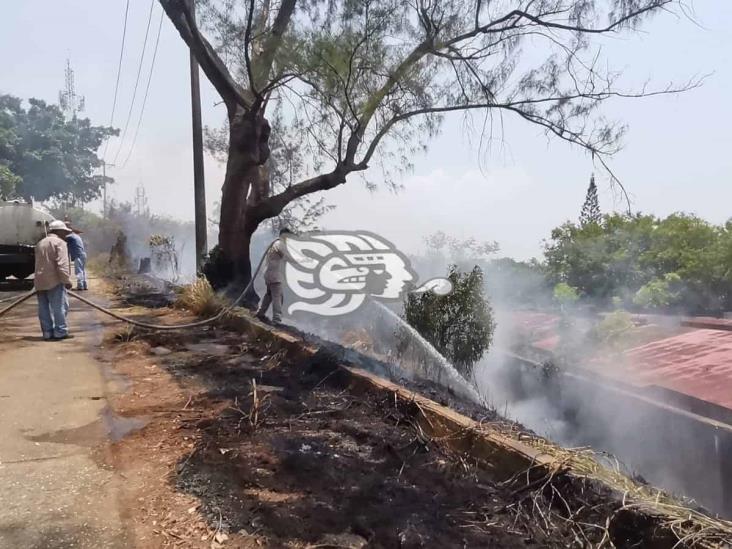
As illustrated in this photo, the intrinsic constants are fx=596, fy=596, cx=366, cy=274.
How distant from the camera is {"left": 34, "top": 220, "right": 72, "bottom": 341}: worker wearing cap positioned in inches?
292

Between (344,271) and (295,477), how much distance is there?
8.03 m

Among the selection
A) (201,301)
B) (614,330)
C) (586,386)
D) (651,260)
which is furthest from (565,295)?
(201,301)

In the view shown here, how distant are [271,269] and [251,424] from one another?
530cm

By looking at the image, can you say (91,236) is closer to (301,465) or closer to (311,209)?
(311,209)

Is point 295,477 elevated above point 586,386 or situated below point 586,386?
above

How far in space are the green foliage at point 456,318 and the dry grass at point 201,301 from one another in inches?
125

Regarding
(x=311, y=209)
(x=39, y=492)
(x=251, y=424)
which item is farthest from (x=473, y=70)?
(x=311, y=209)

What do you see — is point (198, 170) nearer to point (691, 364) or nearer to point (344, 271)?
point (344, 271)

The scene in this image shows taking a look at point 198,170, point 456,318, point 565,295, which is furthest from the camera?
point 565,295

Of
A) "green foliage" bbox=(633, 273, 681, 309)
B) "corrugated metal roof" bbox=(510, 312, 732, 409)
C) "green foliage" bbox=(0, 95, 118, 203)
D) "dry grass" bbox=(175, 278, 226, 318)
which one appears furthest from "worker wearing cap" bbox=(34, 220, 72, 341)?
"green foliage" bbox=(0, 95, 118, 203)

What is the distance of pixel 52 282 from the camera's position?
293 inches

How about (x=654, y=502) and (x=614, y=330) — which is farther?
(x=614, y=330)

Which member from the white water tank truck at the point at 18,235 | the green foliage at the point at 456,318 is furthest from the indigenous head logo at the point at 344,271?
the white water tank truck at the point at 18,235

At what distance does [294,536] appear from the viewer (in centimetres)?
271
